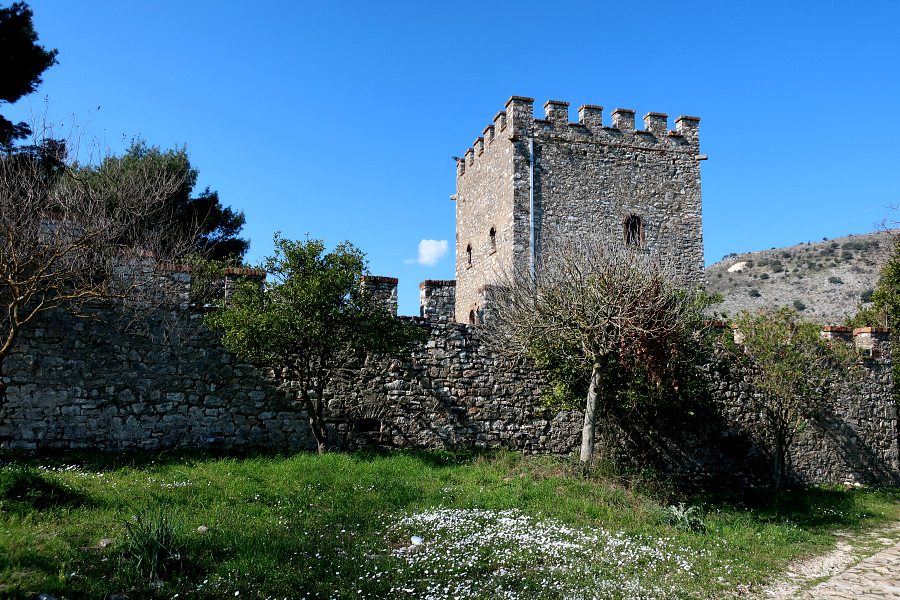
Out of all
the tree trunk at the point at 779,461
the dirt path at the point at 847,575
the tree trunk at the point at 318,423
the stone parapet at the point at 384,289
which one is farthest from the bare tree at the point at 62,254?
the tree trunk at the point at 779,461

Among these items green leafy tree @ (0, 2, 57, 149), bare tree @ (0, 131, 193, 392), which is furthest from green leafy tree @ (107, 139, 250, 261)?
bare tree @ (0, 131, 193, 392)

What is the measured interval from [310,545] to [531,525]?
278 centimetres

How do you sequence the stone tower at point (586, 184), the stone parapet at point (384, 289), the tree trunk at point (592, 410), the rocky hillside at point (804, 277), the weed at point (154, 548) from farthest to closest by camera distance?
the rocky hillside at point (804, 277)
the stone tower at point (586, 184)
the stone parapet at point (384, 289)
the tree trunk at point (592, 410)
the weed at point (154, 548)

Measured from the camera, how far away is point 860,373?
45.9 ft

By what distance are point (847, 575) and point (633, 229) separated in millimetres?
12690

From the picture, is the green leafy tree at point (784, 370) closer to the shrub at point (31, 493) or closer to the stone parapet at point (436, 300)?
the stone parapet at point (436, 300)

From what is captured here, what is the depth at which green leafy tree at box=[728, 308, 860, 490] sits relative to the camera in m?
12.6

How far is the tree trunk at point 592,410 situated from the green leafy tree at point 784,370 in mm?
4666

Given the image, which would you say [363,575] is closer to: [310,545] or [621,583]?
[310,545]

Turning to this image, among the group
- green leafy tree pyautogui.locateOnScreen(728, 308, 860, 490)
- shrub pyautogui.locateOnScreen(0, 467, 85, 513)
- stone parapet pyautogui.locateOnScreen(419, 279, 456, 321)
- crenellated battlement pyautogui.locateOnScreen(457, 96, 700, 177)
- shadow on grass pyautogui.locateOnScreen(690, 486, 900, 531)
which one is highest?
crenellated battlement pyautogui.locateOnScreen(457, 96, 700, 177)

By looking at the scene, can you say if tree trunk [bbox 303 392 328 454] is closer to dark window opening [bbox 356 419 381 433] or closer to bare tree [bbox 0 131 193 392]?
dark window opening [bbox 356 419 381 433]

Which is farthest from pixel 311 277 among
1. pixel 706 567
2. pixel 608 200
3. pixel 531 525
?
pixel 608 200

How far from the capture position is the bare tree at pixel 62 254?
8.80 meters

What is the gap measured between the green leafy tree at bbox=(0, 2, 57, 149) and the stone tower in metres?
13.2
